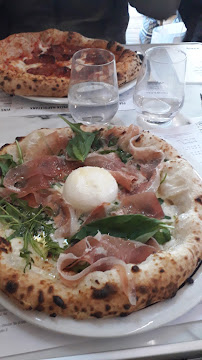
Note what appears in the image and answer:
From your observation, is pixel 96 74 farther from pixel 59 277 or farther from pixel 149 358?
pixel 149 358

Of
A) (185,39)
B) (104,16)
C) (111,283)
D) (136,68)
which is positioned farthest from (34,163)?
(185,39)

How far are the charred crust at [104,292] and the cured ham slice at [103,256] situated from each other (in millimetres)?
25

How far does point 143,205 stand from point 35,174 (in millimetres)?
330

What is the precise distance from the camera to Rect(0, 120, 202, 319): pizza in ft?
2.63

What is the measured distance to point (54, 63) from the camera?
192 centimetres

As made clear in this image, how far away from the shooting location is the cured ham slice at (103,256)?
0.82 m

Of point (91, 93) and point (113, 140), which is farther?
point (91, 93)

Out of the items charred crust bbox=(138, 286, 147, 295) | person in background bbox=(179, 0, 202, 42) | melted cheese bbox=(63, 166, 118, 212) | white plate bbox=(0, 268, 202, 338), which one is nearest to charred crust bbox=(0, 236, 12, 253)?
white plate bbox=(0, 268, 202, 338)

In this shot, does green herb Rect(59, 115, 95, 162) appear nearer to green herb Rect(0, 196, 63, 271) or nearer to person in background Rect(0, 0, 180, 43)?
green herb Rect(0, 196, 63, 271)

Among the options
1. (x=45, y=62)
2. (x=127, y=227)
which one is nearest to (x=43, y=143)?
(x=127, y=227)

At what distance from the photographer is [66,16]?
7.82ft

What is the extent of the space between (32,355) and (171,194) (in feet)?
1.84

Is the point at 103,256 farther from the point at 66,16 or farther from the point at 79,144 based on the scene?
the point at 66,16

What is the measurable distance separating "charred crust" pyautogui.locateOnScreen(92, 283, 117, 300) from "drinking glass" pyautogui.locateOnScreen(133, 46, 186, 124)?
2.94 feet
